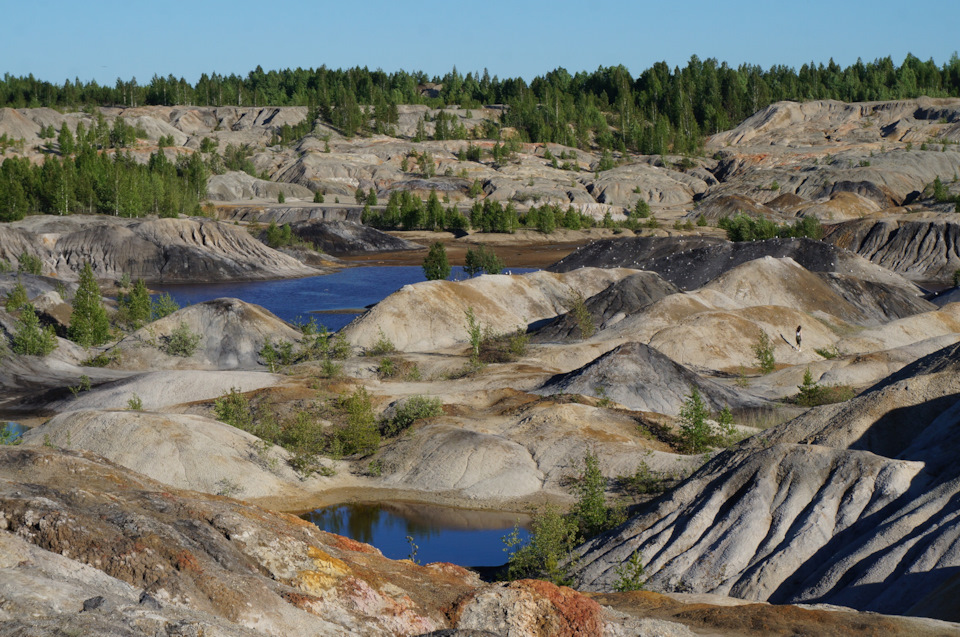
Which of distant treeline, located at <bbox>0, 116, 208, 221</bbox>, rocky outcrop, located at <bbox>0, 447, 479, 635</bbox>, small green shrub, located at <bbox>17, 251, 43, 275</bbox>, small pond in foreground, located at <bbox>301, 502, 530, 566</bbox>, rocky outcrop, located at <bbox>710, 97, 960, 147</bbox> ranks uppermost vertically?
rocky outcrop, located at <bbox>710, 97, 960, 147</bbox>

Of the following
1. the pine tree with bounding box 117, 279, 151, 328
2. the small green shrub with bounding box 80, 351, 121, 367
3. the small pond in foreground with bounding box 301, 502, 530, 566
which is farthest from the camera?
the pine tree with bounding box 117, 279, 151, 328

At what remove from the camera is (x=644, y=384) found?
42344mm

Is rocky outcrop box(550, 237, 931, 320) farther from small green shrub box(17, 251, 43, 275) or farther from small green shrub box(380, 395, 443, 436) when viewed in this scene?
small green shrub box(17, 251, 43, 275)

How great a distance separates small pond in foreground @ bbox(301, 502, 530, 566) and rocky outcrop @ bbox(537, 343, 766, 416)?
1076 cm

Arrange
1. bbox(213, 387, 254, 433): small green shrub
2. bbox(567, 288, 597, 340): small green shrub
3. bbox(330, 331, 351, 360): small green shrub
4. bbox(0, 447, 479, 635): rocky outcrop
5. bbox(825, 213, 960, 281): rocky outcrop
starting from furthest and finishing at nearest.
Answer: bbox(825, 213, 960, 281): rocky outcrop
bbox(567, 288, 597, 340): small green shrub
bbox(330, 331, 351, 360): small green shrub
bbox(213, 387, 254, 433): small green shrub
bbox(0, 447, 479, 635): rocky outcrop

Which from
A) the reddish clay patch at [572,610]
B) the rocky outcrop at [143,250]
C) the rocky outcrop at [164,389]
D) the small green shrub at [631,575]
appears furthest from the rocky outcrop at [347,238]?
the reddish clay patch at [572,610]

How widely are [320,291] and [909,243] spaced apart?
53.9 meters

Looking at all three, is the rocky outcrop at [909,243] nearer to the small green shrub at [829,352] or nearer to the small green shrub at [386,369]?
the small green shrub at [829,352]

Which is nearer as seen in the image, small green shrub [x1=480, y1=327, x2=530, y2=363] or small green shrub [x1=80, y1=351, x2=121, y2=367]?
small green shrub [x1=480, y1=327, x2=530, y2=363]

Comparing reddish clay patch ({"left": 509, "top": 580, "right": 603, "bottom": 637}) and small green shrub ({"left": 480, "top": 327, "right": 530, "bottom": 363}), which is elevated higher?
reddish clay patch ({"left": 509, "top": 580, "right": 603, "bottom": 637})

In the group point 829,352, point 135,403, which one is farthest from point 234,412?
point 829,352

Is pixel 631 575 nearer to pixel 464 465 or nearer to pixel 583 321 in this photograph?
pixel 464 465

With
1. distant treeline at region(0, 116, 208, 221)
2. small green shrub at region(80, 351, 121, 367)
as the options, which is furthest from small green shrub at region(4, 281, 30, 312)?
distant treeline at region(0, 116, 208, 221)

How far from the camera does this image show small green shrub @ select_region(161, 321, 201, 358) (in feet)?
184
